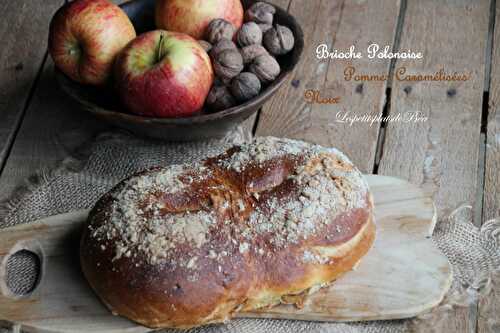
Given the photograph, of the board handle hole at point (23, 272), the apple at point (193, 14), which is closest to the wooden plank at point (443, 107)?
the apple at point (193, 14)

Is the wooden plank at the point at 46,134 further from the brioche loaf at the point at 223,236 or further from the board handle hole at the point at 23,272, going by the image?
the brioche loaf at the point at 223,236

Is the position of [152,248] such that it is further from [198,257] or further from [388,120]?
[388,120]

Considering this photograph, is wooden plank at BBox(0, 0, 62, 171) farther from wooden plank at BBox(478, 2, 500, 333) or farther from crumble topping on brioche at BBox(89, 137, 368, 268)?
wooden plank at BBox(478, 2, 500, 333)

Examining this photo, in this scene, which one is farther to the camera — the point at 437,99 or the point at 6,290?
the point at 437,99

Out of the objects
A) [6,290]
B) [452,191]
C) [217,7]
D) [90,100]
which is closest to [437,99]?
[452,191]

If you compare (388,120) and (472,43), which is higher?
(472,43)

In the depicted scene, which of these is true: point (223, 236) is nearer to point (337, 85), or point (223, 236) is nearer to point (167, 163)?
point (167, 163)

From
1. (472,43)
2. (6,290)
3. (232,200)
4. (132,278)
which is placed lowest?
(6,290)
